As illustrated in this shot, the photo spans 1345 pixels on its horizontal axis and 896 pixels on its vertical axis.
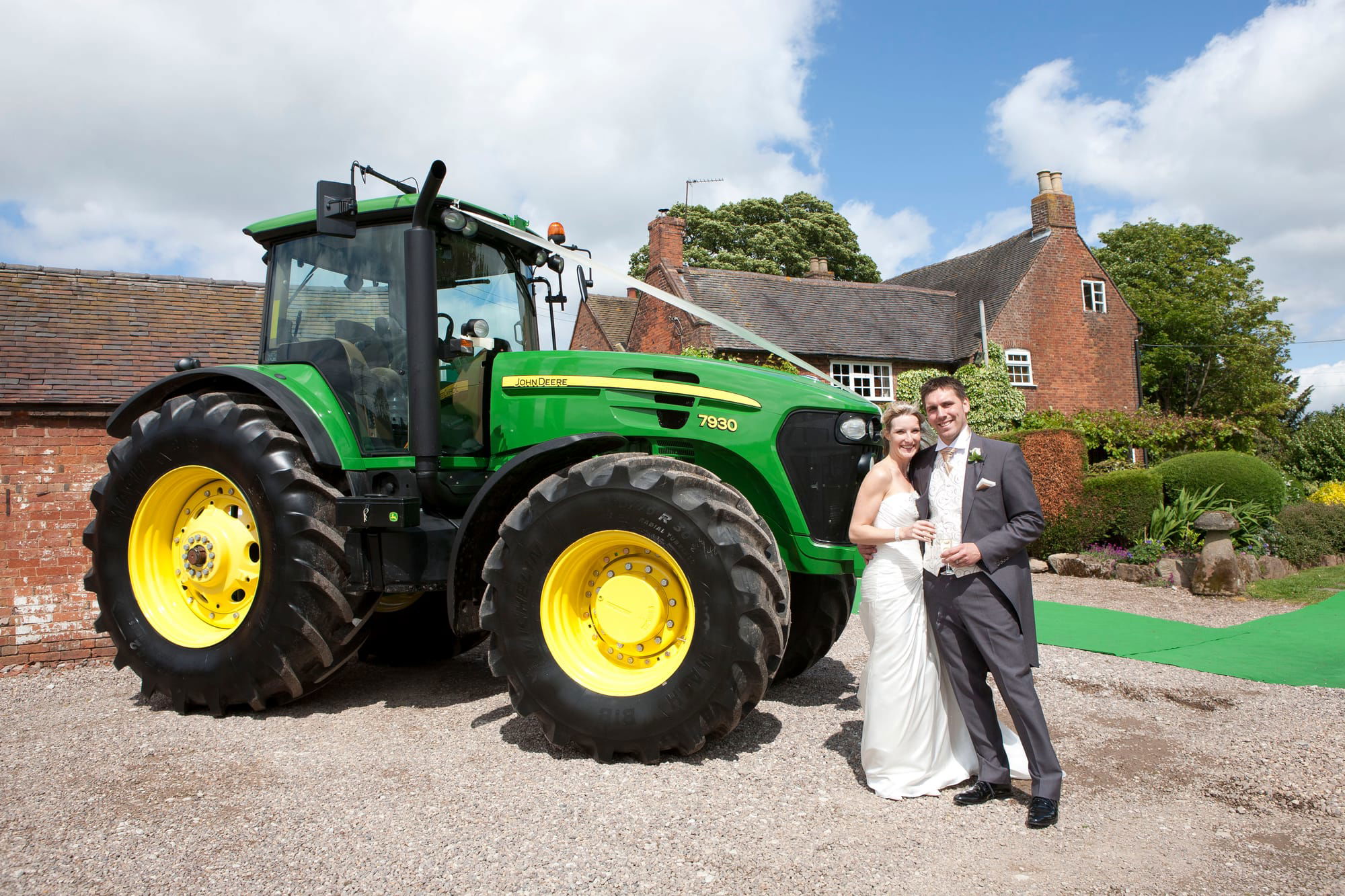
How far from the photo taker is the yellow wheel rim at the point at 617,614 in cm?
405

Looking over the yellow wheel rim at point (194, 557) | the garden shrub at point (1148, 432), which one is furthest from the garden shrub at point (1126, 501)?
the yellow wheel rim at point (194, 557)

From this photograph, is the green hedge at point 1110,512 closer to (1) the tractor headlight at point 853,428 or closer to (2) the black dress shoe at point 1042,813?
(1) the tractor headlight at point 853,428

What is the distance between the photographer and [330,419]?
5.00 metres

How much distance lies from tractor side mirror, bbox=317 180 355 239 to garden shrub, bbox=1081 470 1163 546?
10964 millimetres

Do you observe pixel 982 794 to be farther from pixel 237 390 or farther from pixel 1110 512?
pixel 1110 512

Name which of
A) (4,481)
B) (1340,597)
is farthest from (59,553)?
(1340,597)

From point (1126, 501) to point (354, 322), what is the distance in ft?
35.5

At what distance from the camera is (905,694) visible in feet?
12.7

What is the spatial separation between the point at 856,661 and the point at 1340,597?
6653 mm

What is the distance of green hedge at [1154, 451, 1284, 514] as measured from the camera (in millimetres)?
12086

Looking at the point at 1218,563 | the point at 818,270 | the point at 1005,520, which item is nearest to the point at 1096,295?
the point at 818,270

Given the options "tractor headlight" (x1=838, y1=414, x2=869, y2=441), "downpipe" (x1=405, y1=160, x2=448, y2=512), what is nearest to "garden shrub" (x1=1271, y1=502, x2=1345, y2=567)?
"tractor headlight" (x1=838, y1=414, x2=869, y2=441)

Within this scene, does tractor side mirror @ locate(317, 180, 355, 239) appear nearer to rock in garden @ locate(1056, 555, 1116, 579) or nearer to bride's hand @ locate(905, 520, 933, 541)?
bride's hand @ locate(905, 520, 933, 541)

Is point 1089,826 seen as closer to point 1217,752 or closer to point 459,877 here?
point 1217,752
